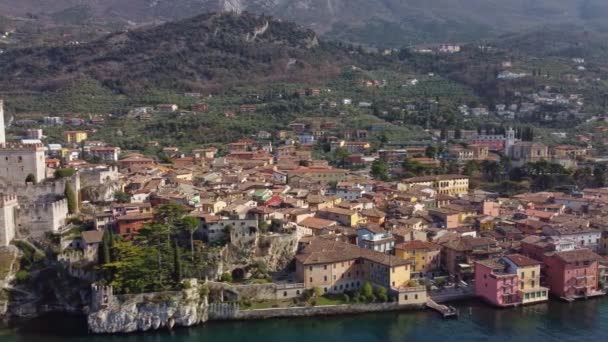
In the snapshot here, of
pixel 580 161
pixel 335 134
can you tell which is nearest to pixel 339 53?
pixel 335 134

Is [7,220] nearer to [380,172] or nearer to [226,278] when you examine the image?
[226,278]

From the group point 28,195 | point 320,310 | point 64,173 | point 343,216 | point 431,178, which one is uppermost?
point 64,173

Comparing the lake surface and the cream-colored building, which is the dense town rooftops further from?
the cream-colored building

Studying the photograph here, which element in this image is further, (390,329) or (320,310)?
(320,310)

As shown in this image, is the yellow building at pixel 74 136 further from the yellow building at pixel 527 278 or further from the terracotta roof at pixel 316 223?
the yellow building at pixel 527 278

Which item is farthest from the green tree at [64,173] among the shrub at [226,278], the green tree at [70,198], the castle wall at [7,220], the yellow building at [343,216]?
the yellow building at [343,216]

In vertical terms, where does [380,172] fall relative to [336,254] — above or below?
above

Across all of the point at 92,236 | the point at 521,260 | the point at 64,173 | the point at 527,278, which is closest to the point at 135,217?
the point at 92,236
